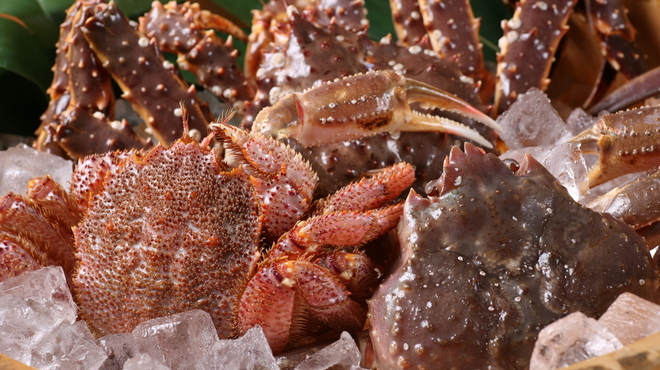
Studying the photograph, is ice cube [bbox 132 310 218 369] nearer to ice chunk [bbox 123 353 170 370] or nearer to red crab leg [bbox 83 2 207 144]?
ice chunk [bbox 123 353 170 370]

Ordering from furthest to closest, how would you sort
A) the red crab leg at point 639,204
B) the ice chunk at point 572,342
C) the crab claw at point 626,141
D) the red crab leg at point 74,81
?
the red crab leg at point 74,81 → the crab claw at point 626,141 → the red crab leg at point 639,204 → the ice chunk at point 572,342

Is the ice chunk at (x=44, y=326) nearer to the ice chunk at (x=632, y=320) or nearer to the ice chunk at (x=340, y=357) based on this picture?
the ice chunk at (x=340, y=357)

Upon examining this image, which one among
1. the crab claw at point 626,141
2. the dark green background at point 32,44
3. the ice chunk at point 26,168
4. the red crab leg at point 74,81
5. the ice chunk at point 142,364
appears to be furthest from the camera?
the dark green background at point 32,44

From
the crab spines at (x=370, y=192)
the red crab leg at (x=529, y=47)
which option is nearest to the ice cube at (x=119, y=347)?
the crab spines at (x=370, y=192)

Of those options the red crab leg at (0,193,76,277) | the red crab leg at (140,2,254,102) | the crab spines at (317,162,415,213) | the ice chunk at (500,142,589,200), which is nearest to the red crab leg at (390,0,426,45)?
the red crab leg at (140,2,254,102)

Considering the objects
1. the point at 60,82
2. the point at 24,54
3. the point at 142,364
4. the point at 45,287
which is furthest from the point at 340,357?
the point at 24,54

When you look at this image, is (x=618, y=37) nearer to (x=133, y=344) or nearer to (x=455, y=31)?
(x=455, y=31)
